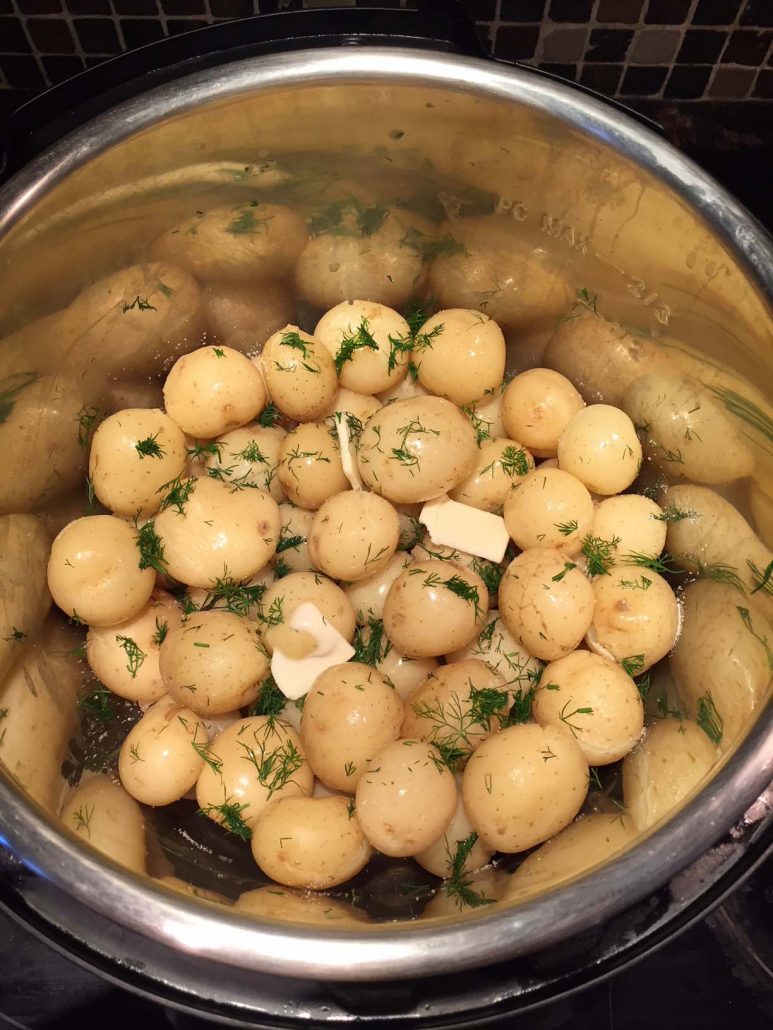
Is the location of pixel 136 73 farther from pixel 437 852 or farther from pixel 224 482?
pixel 437 852

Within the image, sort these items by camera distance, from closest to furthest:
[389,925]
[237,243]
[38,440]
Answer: [389,925], [38,440], [237,243]

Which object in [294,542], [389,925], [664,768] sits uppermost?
[389,925]

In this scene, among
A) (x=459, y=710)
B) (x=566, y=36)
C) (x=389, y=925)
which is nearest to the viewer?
(x=389, y=925)

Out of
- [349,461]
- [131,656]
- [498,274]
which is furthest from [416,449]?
[131,656]

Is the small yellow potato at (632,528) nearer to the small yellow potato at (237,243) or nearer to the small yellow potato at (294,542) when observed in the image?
the small yellow potato at (294,542)

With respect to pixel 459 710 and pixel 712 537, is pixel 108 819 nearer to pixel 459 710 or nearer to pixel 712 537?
pixel 459 710
